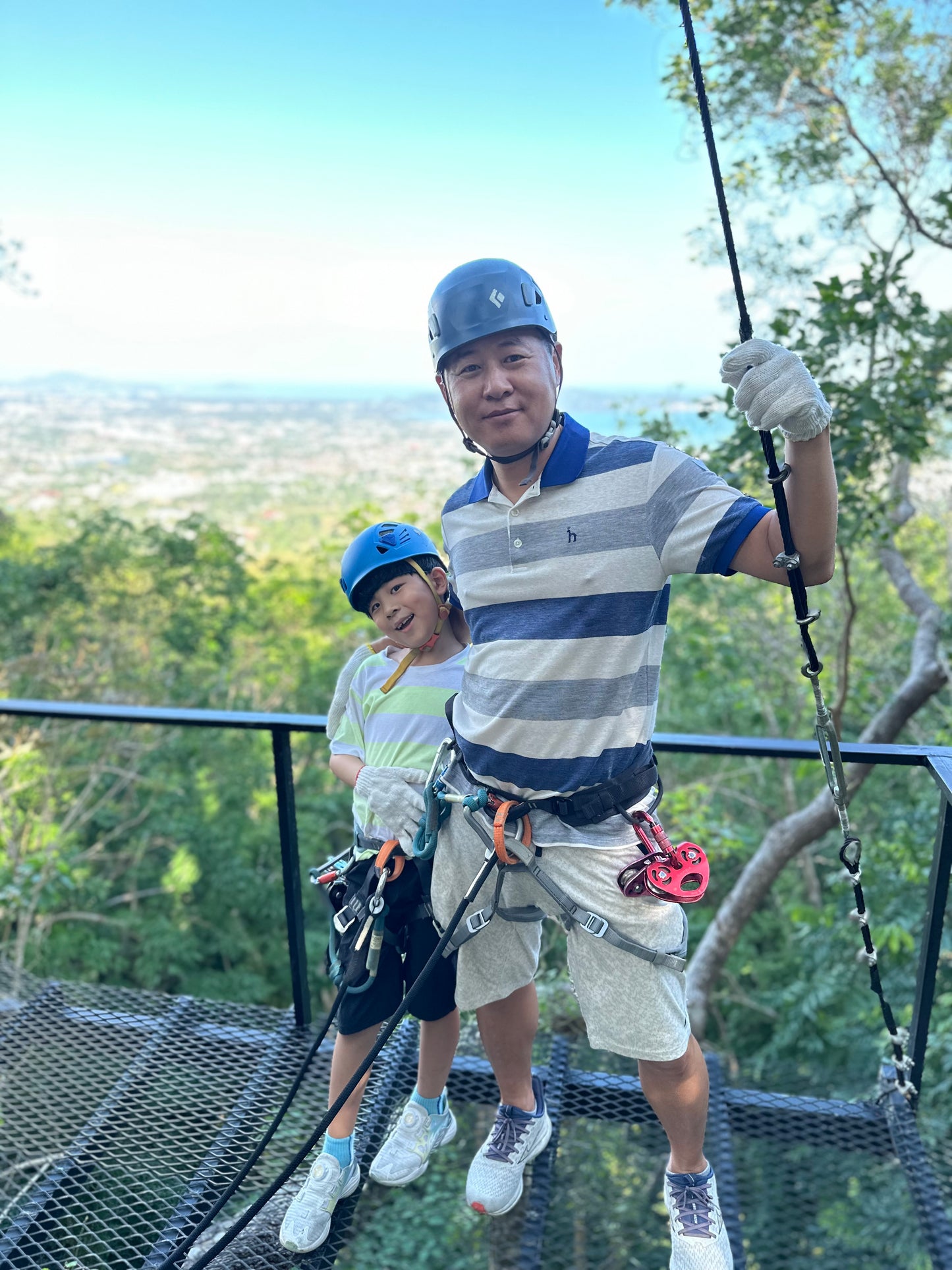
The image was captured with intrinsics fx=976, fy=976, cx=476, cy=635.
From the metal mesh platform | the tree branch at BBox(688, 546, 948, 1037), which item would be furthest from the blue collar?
the tree branch at BBox(688, 546, 948, 1037)

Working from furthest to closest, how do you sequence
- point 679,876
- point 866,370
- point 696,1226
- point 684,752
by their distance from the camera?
point 866,370 < point 684,752 < point 696,1226 < point 679,876

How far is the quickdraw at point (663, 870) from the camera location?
124 centimetres

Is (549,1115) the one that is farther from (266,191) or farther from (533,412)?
(266,191)

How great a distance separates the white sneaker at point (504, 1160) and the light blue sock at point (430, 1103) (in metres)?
0.10

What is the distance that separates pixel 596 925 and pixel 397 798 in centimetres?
35

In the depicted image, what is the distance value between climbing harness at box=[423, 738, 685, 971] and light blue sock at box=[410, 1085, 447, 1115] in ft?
1.21

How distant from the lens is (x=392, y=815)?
146 cm

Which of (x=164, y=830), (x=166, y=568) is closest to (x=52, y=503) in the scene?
(x=166, y=568)

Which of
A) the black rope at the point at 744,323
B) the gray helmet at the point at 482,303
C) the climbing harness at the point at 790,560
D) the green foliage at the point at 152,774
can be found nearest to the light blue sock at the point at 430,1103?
the climbing harness at the point at 790,560

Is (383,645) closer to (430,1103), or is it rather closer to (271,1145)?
(430,1103)

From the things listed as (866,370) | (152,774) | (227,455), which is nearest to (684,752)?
(866,370)

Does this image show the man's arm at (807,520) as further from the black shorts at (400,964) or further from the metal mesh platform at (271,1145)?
the metal mesh platform at (271,1145)

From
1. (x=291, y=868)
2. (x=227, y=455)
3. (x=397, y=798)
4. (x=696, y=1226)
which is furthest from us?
(x=227, y=455)

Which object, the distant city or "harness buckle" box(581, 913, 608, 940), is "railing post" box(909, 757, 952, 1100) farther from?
the distant city
